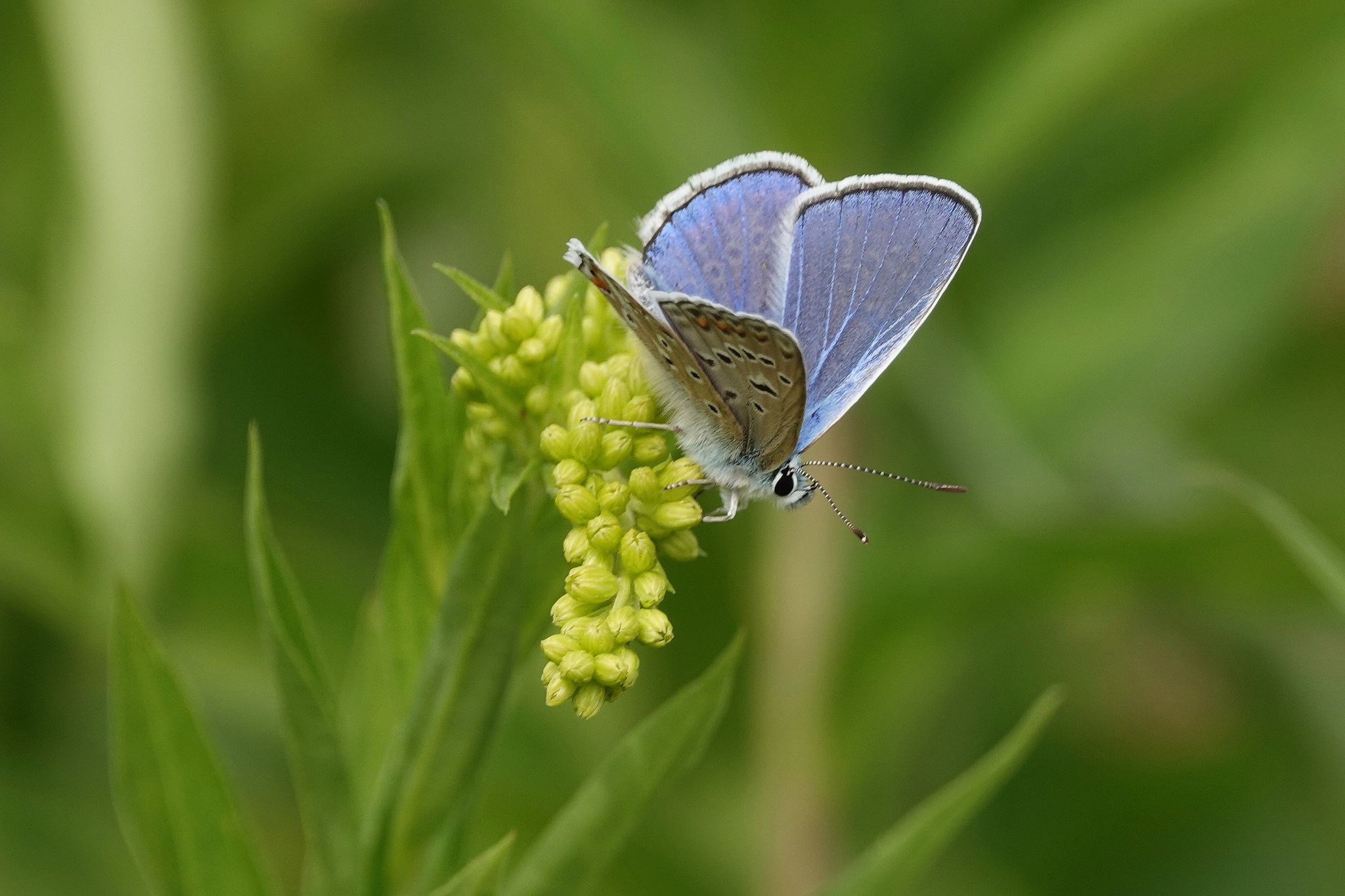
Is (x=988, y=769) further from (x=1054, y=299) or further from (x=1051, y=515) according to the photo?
(x=1054, y=299)

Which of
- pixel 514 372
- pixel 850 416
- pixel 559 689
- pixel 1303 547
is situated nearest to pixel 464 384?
pixel 514 372

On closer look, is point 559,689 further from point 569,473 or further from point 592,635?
point 569,473

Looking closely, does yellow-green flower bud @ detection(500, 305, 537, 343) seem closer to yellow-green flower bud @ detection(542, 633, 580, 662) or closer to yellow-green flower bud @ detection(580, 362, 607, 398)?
yellow-green flower bud @ detection(580, 362, 607, 398)

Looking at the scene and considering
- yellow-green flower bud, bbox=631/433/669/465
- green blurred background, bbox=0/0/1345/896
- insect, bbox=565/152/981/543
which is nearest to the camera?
yellow-green flower bud, bbox=631/433/669/465

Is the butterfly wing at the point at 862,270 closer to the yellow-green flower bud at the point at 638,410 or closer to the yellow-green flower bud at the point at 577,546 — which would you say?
the yellow-green flower bud at the point at 638,410

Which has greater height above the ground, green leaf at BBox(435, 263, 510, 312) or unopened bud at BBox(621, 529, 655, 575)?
green leaf at BBox(435, 263, 510, 312)

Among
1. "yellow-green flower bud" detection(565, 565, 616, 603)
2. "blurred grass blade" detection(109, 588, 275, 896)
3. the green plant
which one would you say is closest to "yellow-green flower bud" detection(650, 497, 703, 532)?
the green plant

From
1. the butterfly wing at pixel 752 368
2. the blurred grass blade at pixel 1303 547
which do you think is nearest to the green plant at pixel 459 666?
the butterfly wing at pixel 752 368

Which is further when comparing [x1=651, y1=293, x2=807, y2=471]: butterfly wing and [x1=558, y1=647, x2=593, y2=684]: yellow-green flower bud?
[x1=651, y1=293, x2=807, y2=471]: butterfly wing
